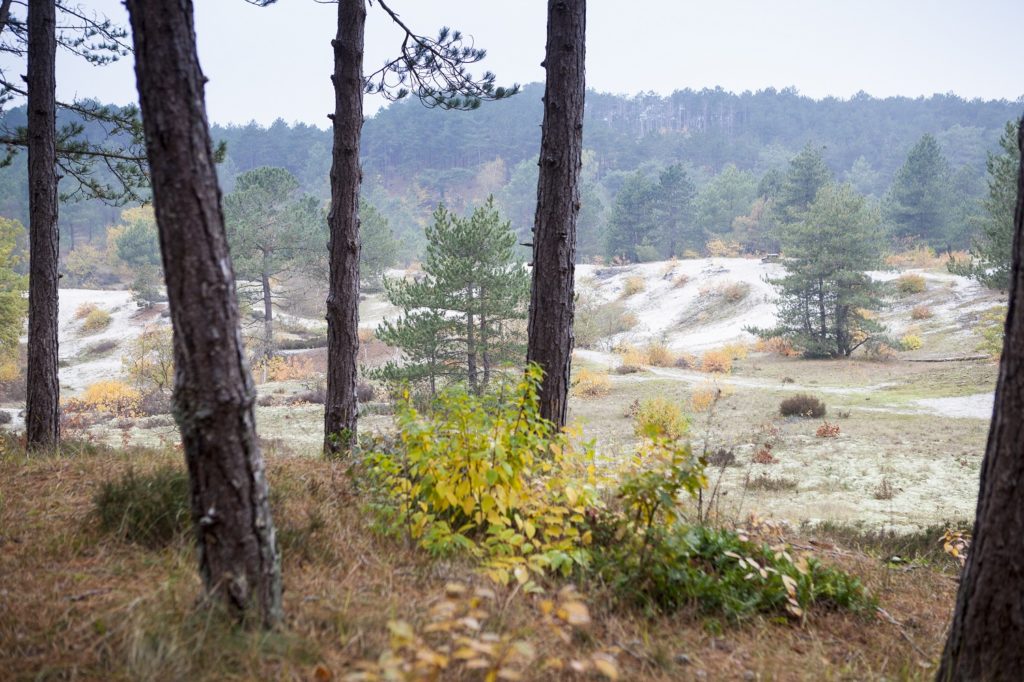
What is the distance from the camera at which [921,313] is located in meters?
26.0

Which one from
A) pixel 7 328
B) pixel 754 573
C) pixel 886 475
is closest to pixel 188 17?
pixel 754 573

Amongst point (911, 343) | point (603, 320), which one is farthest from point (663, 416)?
point (603, 320)

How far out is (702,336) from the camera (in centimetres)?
2875

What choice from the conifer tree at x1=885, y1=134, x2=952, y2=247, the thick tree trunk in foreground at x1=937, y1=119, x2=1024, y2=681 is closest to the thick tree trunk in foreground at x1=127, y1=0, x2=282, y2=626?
the thick tree trunk in foreground at x1=937, y1=119, x2=1024, y2=681

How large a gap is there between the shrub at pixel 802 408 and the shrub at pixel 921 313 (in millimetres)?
14397

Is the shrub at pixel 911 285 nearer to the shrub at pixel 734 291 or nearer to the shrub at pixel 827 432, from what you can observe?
the shrub at pixel 734 291

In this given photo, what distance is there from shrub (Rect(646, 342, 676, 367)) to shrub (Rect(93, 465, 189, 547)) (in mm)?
23300

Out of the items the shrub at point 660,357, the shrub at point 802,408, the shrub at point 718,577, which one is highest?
the shrub at point 718,577

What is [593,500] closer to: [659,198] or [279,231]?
[279,231]

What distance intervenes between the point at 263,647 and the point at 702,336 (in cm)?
2861

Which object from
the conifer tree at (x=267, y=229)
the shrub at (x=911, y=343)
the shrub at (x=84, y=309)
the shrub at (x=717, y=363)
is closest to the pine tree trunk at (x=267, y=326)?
the conifer tree at (x=267, y=229)

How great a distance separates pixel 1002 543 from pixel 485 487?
6.71 feet

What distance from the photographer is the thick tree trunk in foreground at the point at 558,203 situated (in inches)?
188

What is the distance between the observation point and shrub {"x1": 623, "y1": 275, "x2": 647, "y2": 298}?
36.3 m
